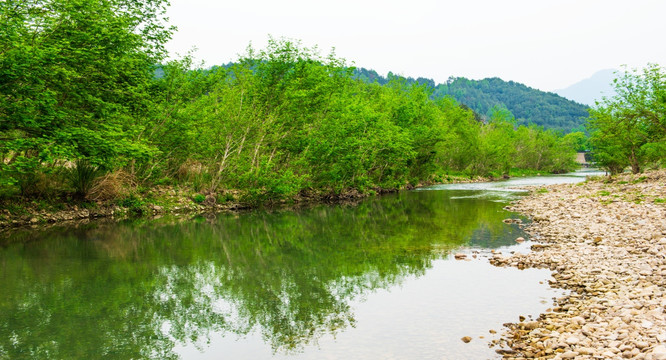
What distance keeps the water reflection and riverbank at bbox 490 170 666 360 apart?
317 centimetres

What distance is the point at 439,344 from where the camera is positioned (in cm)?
889

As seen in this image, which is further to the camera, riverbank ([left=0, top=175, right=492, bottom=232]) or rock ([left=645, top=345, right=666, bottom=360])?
riverbank ([left=0, top=175, right=492, bottom=232])

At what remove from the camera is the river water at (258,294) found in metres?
8.98

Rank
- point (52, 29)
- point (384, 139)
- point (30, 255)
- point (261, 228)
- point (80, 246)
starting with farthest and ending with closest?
point (384, 139) < point (261, 228) < point (52, 29) < point (80, 246) < point (30, 255)

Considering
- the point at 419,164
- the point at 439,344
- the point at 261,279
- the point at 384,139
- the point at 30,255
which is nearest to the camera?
the point at 439,344

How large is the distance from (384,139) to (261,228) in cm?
2170

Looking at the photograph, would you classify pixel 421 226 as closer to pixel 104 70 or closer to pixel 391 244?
pixel 391 244

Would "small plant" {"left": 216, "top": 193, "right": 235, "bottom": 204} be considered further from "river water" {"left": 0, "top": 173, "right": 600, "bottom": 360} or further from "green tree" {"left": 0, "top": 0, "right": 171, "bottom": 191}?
"river water" {"left": 0, "top": 173, "right": 600, "bottom": 360}

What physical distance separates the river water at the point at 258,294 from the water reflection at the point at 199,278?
5cm

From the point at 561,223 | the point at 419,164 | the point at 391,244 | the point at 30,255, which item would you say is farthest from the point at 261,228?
the point at 419,164

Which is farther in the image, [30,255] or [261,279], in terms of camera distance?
[30,255]

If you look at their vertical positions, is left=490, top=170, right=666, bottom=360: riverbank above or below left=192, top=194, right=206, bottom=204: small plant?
below

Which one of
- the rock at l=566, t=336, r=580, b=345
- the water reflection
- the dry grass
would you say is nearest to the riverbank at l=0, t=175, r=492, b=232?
the dry grass

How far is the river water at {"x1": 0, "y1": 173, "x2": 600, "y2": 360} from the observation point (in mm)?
8984
